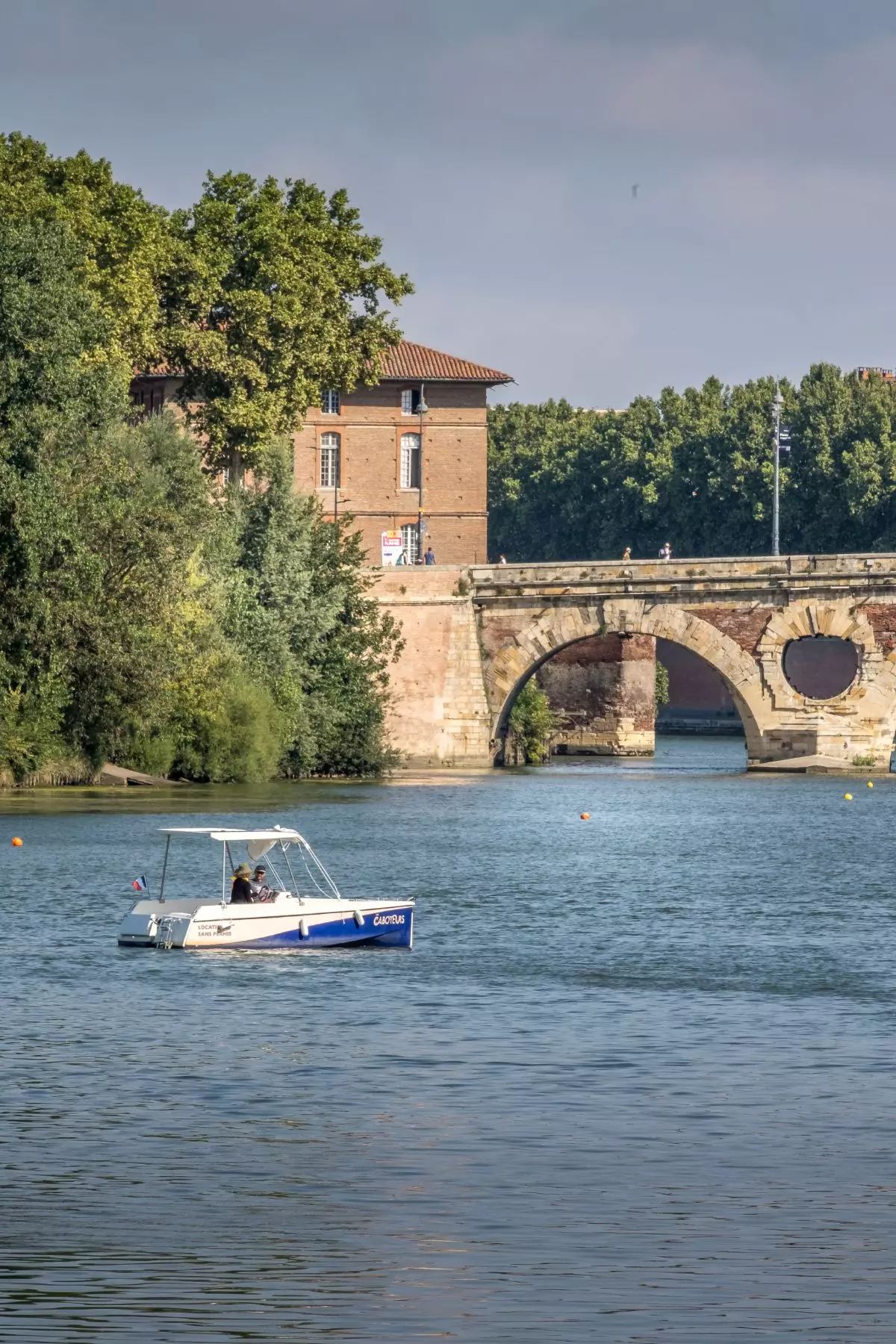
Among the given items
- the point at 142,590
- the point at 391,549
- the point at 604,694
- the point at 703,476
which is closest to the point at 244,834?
the point at 142,590

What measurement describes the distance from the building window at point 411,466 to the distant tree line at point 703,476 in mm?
31209

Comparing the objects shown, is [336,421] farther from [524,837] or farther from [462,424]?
[524,837]

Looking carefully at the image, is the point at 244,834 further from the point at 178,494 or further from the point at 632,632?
the point at 632,632

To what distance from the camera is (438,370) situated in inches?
3895

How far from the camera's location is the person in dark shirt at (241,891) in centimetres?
3456

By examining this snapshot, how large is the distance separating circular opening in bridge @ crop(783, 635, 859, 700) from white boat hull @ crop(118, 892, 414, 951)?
9045cm

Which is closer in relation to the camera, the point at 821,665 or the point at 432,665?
the point at 432,665

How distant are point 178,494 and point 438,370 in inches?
1370

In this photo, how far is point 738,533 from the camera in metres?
130

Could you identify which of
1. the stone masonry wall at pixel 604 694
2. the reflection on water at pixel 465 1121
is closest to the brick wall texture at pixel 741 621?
the stone masonry wall at pixel 604 694

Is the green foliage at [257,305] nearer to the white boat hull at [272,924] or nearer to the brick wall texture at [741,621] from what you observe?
the brick wall texture at [741,621]

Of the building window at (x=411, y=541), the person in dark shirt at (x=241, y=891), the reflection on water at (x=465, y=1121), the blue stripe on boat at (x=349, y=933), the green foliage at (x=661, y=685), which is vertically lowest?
the reflection on water at (x=465, y=1121)

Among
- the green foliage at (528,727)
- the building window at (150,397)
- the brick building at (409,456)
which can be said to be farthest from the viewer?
the brick building at (409,456)

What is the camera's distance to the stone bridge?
3162 inches
